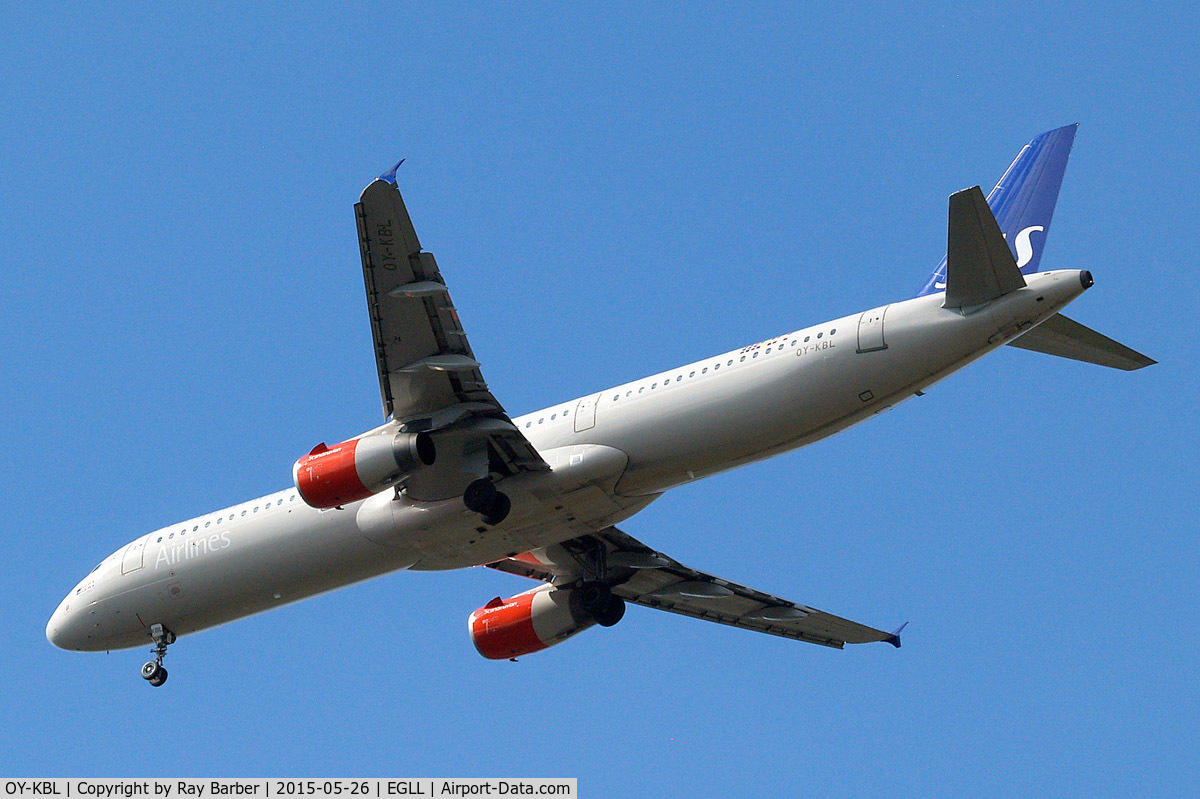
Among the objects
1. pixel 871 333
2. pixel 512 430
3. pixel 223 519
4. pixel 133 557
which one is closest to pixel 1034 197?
pixel 871 333

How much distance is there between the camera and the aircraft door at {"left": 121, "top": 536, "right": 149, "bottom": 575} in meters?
32.8

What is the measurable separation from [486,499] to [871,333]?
7602 millimetres

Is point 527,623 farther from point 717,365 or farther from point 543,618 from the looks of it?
point 717,365

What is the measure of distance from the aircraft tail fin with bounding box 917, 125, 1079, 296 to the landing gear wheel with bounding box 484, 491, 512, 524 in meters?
10.4

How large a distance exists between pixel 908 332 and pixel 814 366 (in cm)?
174

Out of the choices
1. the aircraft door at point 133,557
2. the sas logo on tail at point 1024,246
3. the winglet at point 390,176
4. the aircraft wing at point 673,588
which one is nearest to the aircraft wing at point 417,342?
the winglet at point 390,176

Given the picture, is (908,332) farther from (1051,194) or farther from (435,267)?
(435,267)

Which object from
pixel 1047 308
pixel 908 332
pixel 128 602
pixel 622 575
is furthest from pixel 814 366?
pixel 128 602

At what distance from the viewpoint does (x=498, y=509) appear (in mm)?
28500

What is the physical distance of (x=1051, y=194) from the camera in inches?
1126

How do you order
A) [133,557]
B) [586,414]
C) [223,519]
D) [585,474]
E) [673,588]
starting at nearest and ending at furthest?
[585,474] → [586,414] → [223,519] → [133,557] → [673,588]

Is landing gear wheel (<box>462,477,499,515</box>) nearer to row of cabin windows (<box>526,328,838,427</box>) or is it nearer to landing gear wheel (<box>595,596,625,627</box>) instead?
row of cabin windows (<box>526,328,838,427</box>)

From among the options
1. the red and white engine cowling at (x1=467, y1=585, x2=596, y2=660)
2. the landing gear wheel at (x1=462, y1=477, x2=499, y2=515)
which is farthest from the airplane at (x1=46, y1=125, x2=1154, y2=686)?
the red and white engine cowling at (x1=467, y1=585, x2=596, y2=660)

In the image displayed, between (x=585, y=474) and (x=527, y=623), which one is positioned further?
(x=527, y=623)
